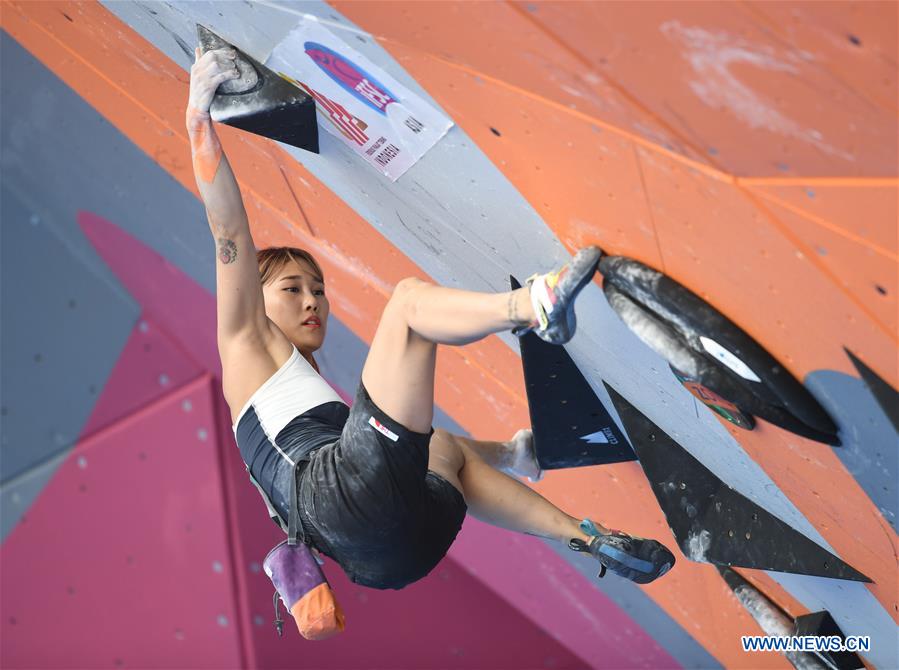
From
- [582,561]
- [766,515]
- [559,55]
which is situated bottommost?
[582,561]

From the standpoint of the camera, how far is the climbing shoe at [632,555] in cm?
175

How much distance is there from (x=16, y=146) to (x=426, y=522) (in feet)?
6.34

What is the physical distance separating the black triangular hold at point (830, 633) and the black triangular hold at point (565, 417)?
45cm

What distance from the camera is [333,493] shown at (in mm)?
1596

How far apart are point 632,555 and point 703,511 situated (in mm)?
276

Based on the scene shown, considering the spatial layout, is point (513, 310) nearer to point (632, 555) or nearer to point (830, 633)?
point (632, 555)

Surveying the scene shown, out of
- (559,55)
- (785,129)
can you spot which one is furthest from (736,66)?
(559,55)

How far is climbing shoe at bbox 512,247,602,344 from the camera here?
1293 mm

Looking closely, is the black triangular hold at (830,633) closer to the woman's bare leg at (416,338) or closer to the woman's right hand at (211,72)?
the woman's bare leg at (416,338)

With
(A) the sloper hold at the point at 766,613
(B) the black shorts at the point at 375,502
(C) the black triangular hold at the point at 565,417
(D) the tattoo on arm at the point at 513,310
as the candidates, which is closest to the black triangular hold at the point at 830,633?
(A) the sloper hold at the point at 766,613

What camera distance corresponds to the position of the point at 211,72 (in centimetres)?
172

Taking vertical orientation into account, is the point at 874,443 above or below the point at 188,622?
above

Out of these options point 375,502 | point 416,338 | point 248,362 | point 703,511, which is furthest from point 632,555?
point 248,362

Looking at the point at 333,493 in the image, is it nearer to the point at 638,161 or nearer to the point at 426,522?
the point at 426,522
